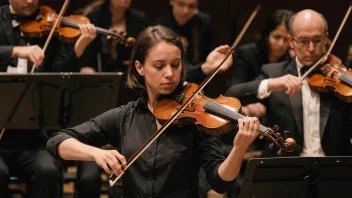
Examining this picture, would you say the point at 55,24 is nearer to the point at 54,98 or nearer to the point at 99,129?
the point at 54,98

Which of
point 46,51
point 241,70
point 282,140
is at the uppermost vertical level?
point 282,140

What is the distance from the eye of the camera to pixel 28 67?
3.60 meters

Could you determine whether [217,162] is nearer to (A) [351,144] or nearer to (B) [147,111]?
(B) [147,111]

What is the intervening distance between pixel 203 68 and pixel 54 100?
0.94 meters

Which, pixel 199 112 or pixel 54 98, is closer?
pixel 199 112

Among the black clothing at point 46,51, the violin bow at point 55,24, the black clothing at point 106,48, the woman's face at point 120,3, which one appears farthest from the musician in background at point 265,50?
the violin bow at point 55,24

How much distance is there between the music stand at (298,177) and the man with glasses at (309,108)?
0.74 meters

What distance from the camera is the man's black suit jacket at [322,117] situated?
125 inches

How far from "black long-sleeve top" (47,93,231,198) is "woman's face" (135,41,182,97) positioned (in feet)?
0.49

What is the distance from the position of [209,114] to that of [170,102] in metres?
0.18

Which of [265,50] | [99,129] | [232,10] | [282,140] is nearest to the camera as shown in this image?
[282,140]

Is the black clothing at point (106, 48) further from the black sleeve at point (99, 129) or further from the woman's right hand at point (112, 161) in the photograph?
the woman's right hand at point (112, 161)

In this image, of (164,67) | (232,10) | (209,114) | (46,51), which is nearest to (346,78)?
(209,114)

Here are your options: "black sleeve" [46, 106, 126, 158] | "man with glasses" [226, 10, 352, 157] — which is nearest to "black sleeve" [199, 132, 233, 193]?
"black sleeve" [46, 106, 126, 158]
